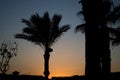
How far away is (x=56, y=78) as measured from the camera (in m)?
28.6

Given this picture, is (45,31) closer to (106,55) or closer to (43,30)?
(43,30)

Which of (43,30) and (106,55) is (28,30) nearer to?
(43,30)

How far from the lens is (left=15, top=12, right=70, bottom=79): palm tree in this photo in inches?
1018

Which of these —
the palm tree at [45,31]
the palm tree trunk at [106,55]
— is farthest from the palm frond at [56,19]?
the palm tree trunk at [106,55]

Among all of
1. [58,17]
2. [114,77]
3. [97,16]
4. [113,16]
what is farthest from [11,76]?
[97,16]

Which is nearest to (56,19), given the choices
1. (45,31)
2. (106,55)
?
(45,31)

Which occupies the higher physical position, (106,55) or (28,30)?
(28,30)

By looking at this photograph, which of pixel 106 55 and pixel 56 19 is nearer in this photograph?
pixel 106 55

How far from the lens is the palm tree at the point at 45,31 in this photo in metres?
25.9

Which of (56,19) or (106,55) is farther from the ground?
(56,19)

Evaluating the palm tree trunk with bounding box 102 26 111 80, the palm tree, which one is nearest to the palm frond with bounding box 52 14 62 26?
the palm tree

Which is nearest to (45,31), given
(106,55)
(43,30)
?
(43,30)

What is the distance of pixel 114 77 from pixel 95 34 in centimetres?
1568

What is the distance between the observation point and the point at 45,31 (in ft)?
86.3
